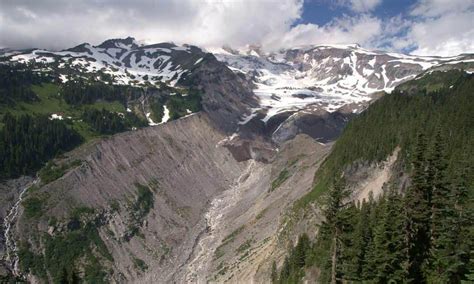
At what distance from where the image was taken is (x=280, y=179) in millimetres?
137500

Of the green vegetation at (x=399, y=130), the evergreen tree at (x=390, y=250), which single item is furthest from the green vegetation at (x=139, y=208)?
the evergreen tree at (x=390, y=250)

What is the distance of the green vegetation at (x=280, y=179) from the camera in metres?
134

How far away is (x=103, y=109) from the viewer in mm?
181250

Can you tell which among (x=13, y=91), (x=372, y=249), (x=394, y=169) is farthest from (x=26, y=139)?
(x=372, y=249)

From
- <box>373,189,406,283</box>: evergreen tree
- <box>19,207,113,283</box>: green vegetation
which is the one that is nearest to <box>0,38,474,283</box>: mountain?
<box>373,189,406,283</box>: evergreen tree

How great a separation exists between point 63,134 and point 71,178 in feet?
96.2

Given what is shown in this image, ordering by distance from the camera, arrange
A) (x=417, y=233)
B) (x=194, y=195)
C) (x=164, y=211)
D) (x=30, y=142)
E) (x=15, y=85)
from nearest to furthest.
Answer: (x=417, y=233) < (x=164, y=211) < (x=30, y=142) < (x=194, y=195) < (x=15, y=85)

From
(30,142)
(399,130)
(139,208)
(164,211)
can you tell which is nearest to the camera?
Result: (399,130)

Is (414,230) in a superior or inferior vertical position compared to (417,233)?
superior

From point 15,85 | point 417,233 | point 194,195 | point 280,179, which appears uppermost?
point 15,85

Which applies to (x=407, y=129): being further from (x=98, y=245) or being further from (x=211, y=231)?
(x=98, y=245)

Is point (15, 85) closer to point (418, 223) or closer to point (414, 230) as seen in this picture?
point (414, 230)

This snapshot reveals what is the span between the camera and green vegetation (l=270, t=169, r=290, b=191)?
13438 cm

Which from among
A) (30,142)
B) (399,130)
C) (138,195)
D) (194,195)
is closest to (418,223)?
(399,130)
